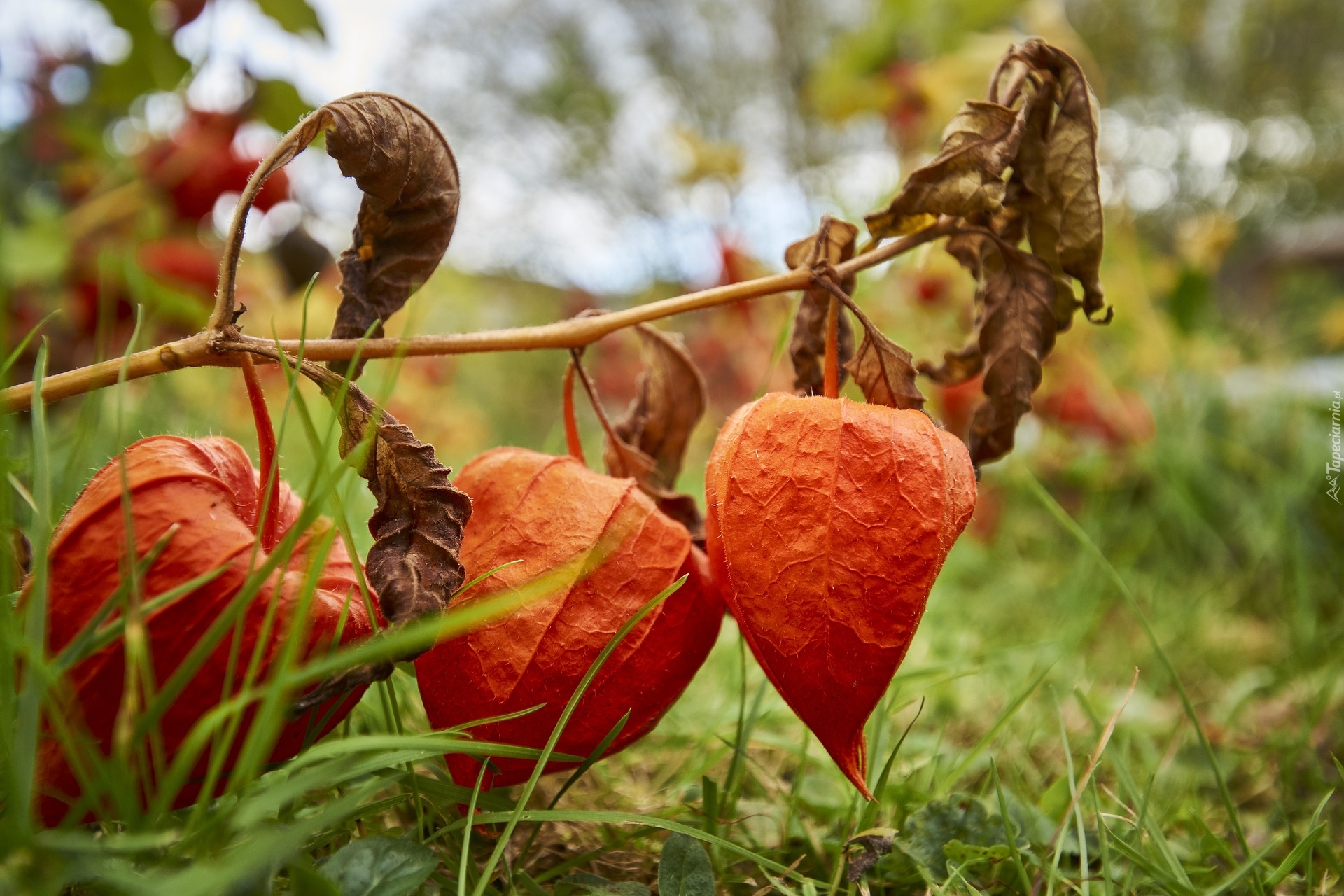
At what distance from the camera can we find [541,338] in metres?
0.54

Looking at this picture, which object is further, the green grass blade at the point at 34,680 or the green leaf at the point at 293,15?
the green leaf at the point at 293,15

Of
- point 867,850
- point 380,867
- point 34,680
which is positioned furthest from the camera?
point 867,850

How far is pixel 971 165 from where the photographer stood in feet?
1.81

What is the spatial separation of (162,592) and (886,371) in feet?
1.38

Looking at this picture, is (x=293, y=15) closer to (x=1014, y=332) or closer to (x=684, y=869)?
(x=1014, y=332)

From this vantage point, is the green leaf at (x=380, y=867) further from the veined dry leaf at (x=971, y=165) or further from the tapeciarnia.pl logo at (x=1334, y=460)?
the tapeciarnia.pl logo at (x=1334, y=460)

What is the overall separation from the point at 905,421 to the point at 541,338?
225 mm

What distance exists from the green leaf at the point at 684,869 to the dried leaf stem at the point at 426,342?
12.1 inches

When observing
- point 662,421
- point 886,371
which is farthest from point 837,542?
point 662,421

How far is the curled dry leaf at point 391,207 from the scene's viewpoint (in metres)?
0.48

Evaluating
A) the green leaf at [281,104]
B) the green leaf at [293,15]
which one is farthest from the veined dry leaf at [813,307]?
the green leaf at [281,104]

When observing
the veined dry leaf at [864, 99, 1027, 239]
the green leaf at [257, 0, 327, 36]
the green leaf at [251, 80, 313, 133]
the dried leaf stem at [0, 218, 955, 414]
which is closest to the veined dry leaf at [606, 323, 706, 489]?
the dried leaf stem at [0, 218, 955, 414]

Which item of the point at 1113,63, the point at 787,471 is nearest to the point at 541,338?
the point at 787,471

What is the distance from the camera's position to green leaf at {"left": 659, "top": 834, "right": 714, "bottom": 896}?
0.49m
